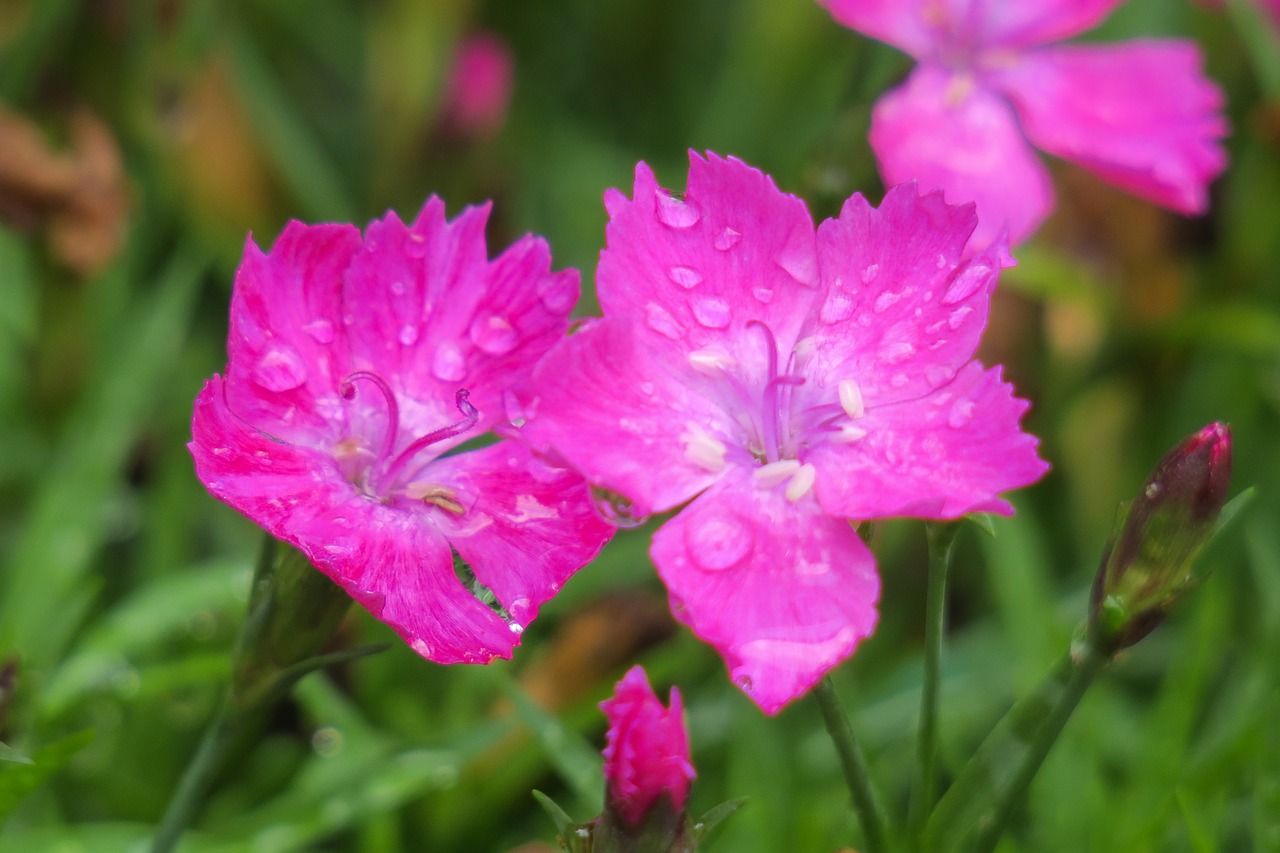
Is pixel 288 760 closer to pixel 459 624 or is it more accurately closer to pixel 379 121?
pixel 459 624

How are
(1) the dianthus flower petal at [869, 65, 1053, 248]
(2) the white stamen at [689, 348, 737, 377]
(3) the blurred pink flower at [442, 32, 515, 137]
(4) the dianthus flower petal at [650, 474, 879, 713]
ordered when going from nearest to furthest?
(4) the dianthus flower petal at [650, 474, 879, 713], (2) the white stamen at [689, 348, 737, 377], (1) the dianthus flower petal at [869, 65, 1053, 248], (3) the blurred pink flower at [442, 32, 515, 137]

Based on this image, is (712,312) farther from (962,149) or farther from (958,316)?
(962,149)

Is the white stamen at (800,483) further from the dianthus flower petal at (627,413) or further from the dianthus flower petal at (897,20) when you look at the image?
the dianthus flower petal at (897,20)

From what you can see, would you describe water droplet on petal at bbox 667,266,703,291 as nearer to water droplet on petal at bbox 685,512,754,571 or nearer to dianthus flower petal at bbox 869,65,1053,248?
water droplet on petal at bbox 685,512,754,571

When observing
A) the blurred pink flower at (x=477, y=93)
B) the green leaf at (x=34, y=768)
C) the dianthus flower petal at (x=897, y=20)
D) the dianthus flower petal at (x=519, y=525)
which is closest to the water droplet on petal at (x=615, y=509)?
the dianthus flower petal at (x=519, y=525)

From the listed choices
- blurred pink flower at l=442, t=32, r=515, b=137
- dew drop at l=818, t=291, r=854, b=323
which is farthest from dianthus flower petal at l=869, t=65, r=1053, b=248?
blurred pink flower at l=442, t=32, r=515, b=137
